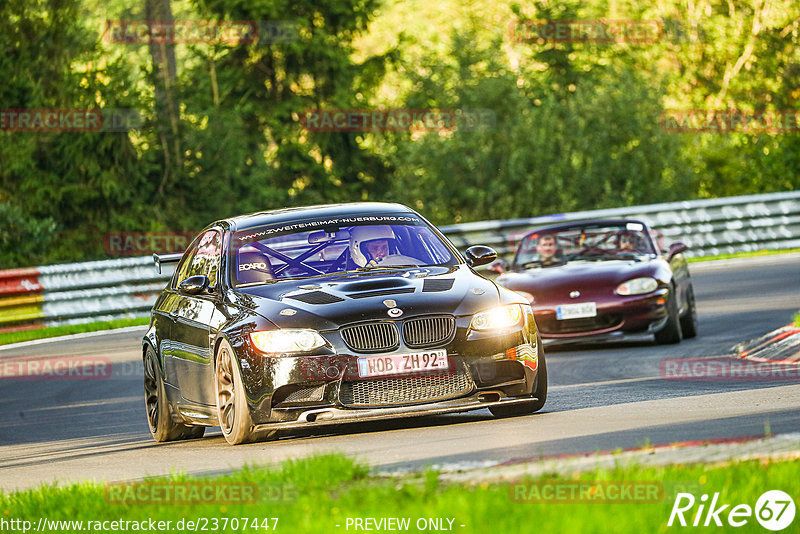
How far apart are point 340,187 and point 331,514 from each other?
37951mm

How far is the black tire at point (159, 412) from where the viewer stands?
35.7ft

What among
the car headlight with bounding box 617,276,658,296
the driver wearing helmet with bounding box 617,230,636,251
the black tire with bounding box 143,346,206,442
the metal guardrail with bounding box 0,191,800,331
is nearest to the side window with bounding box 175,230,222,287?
the black tire with bounding box 143,346,206,442

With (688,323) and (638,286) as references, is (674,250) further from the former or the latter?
(638,286)

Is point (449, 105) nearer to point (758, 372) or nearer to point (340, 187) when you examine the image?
point (340, 187)

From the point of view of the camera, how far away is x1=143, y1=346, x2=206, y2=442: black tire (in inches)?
429

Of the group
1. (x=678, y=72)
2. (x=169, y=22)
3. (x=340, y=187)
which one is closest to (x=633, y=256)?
(x=169, y=22)

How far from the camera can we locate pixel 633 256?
53.7 ft

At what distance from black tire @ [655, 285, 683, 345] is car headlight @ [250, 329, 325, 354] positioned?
710 centimetres

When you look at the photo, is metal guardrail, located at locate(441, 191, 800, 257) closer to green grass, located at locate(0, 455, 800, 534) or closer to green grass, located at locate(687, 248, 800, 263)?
green grass, located at locate(687, 248, 800, 263)

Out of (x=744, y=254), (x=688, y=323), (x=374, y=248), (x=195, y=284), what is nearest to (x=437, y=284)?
(x=374, y=248)

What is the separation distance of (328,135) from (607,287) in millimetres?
28774

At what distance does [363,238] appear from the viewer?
10.6m

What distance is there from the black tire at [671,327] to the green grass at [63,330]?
9906mm

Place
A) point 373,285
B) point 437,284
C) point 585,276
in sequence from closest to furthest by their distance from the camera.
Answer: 1. point 373,285
2. point 437,284
3. point 585,276
